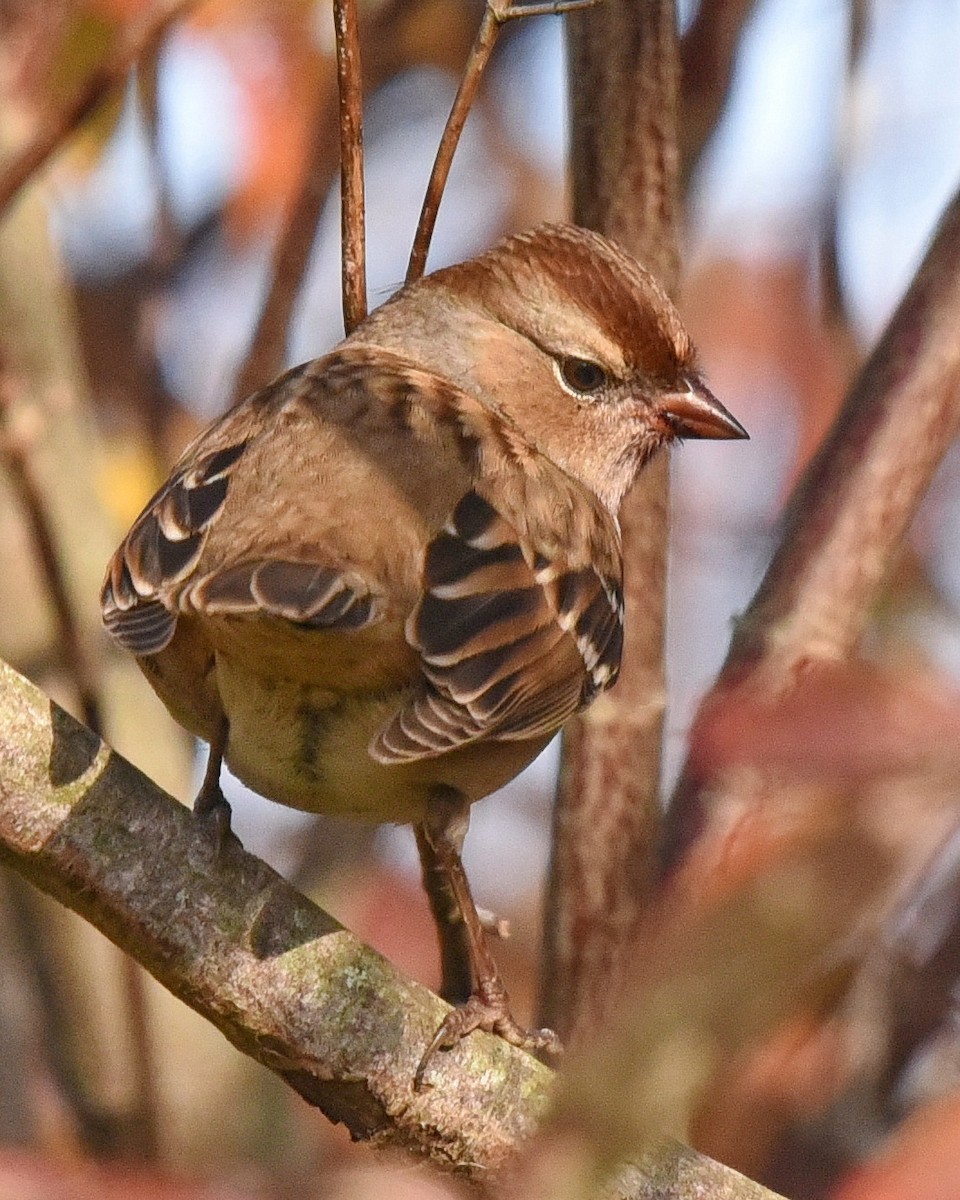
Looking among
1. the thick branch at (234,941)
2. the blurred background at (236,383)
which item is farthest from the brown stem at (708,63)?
the thick branch at (234,941)

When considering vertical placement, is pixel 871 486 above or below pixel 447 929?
above

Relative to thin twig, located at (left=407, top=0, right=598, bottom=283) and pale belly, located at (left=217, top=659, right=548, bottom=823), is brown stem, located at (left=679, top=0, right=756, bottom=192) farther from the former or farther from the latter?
pale belly, located at (left=217, top=659, right=548, bottom=823)

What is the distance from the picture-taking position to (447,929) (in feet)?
8.81

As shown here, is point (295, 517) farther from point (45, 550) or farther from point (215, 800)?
point (45, 550)

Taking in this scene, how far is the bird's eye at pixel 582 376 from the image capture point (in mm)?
3344

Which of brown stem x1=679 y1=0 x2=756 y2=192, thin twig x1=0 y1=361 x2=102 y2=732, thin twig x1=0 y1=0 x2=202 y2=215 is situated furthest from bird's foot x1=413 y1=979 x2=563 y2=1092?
brown stem x1=679 y1=0 x2=756 y2=192

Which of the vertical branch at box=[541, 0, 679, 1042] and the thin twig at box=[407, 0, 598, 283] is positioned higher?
the thin twig at box=[407, 0, 598, 283]

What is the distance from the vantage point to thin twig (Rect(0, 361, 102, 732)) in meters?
2.91

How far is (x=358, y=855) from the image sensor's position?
3.80 m

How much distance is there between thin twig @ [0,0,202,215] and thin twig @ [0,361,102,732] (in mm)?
336

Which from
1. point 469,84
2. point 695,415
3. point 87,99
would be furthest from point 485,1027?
point 87,99

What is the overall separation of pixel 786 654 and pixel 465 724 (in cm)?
72

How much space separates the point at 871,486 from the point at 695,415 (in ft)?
1.45

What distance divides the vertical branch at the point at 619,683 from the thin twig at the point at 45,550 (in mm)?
849
